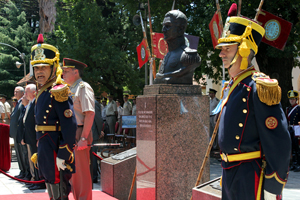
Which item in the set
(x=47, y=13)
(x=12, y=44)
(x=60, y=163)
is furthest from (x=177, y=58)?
(x=12, y=44)

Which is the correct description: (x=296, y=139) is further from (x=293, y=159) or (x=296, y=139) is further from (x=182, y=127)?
(x=182, y=127)

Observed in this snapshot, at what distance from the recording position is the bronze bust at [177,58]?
17.9ft

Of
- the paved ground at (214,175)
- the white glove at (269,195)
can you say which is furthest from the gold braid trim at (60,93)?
the paved ground at (214,175)

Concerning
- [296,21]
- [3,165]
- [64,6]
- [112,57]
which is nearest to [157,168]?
[3,165]

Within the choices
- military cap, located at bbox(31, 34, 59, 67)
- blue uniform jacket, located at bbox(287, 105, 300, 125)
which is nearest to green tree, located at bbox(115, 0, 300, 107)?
blue uniform jacket, located at bbox(287, 105, 300, 125)

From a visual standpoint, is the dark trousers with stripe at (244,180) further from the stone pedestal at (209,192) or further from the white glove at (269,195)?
the stone pedestal at (209,192)

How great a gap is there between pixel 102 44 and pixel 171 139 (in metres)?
16.9

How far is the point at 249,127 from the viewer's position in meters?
2.90

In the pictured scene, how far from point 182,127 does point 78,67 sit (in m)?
2.13

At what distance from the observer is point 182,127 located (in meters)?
5.18

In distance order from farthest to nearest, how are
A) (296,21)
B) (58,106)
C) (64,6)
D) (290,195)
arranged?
1. (64,6)
2. (296,21)
3. (290,195)
4. (58,106)

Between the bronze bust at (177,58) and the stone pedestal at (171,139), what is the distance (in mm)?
213

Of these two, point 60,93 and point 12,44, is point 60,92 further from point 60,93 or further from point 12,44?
point 12,44

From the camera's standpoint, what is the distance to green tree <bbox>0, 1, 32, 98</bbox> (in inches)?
1515
